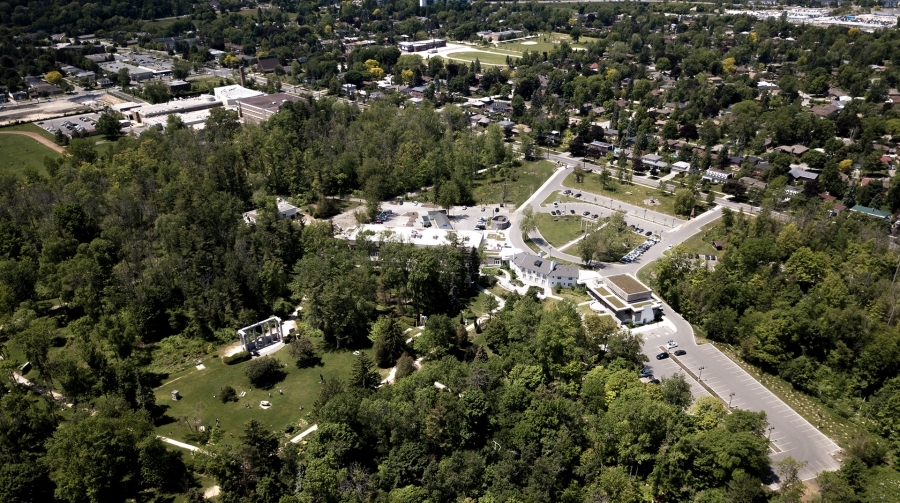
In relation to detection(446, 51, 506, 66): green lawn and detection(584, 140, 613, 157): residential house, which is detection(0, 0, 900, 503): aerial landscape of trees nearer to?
detection(584, 140, 613, 157): residential house

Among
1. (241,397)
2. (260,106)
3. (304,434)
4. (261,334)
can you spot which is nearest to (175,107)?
(260,106)

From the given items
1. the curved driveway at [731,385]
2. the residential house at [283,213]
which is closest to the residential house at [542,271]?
the curved driveway at [731,385]

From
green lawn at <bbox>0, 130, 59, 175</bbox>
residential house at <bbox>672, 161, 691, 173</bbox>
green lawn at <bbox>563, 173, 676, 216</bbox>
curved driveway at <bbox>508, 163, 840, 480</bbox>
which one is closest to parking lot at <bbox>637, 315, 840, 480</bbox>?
curved driveway at <bbox>508, 163, 840, 480</bbox>

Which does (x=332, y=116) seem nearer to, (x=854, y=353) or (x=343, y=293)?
(x=343, y=293)

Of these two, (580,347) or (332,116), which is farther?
(332,116)

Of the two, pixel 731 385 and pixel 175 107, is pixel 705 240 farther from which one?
pixel 175 107

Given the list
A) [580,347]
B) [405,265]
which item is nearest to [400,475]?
[580,347]

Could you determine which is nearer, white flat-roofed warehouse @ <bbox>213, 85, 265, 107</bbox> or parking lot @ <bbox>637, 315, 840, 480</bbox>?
parking lot @ <bbox>637, 315, 840, 480</bbox>
